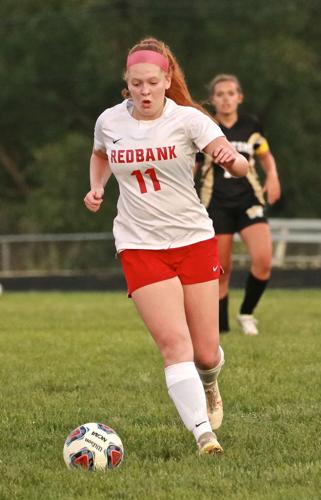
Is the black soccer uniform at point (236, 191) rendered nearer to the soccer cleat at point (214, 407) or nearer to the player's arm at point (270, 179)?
the player's arm at point (270, 179)

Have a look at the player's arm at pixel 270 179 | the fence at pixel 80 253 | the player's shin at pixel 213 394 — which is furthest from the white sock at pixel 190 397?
the fence at pixel 80 253

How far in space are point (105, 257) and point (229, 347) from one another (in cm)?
1832

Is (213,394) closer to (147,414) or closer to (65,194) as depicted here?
(147,414)

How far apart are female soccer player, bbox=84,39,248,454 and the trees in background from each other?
3350 centimetres

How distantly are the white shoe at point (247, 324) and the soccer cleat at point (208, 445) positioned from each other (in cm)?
609

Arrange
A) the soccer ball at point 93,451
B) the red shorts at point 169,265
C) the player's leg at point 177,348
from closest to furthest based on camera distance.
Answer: the soccer ball at point 93,451 < the player's leg at point 177,348 < the red shorts at point 169,265

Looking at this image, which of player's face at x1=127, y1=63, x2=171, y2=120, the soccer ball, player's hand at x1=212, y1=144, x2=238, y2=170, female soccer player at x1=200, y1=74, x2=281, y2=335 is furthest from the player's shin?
female soccer player at x1=200, y1=74, x2=281, y2=335

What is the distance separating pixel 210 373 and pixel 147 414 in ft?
2.42

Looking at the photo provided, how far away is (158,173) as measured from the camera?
6367mm

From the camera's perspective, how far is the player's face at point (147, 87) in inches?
247

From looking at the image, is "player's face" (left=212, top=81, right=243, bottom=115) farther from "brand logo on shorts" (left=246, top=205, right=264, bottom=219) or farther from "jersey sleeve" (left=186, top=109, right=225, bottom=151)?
Result: "jersey sleeve" (left=186, top=109, right=225, bottom=151)

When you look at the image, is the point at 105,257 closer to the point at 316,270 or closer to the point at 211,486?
the point at 316,270

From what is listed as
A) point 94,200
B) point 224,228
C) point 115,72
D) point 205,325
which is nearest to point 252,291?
point 224,228

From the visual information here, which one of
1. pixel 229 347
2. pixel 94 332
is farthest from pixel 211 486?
pixel 94 332
